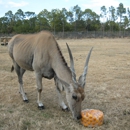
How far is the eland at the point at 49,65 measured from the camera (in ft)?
15.1

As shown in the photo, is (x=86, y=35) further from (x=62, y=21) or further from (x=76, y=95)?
(x=76, y=95)

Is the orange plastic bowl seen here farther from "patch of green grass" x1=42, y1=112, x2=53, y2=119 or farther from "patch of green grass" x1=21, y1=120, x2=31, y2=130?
"patch of green grass" x1=21, y1=120, x2=31, y2=130

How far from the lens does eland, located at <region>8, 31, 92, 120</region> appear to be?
4.59 m

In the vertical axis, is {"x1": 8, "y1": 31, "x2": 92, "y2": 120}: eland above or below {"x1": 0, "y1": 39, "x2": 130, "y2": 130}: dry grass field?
above

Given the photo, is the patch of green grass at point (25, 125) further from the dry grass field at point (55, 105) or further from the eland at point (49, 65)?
the eland at point (49, 65)

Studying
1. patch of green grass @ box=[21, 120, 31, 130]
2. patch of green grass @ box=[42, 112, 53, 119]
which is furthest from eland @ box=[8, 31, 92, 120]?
patch of green grass @ box=[21, 120, 31, 130]

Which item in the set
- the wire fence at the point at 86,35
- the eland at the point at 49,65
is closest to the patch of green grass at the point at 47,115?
the eland at the point at 49,65

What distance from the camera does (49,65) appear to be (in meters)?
5.50

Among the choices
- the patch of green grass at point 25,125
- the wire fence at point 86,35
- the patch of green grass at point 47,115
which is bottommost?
the patch of green grass at point 47,115

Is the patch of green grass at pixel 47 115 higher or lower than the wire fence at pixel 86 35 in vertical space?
lower

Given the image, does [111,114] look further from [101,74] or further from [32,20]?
[32,20]

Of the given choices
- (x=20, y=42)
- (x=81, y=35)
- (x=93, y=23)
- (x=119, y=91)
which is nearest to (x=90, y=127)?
(x=119, y=91)

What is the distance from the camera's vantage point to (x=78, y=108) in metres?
4.57

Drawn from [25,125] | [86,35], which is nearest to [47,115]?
[25,125]
